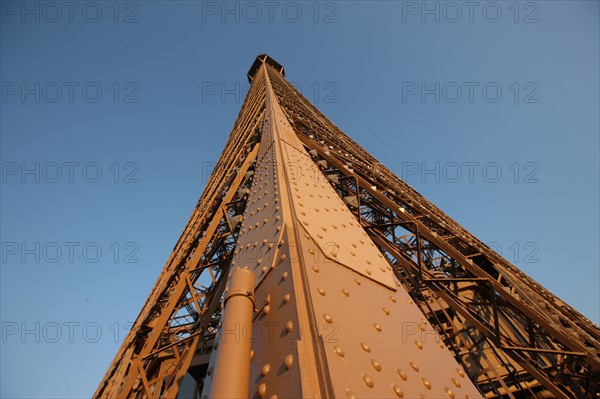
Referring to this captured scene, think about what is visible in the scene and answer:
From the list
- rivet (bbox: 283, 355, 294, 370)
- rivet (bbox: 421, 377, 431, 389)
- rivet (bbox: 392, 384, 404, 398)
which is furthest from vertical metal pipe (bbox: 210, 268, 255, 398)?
rivet (bbox: 421, 377, 431, 389)

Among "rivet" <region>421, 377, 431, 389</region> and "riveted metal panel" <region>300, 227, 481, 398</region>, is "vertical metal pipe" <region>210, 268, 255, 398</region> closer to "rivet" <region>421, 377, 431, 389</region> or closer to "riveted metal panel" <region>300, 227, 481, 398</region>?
"riveted metal panel" <region>300, 227, 481, 398</region>

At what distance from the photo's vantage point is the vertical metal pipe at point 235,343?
950mm

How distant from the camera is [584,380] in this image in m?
3.45

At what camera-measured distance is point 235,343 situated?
1043mm

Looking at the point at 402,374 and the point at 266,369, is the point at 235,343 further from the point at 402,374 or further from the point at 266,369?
the point at 402,374

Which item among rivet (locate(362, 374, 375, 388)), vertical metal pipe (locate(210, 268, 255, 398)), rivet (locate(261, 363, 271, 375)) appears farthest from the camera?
rivet (locate(261, 363, 271, 375))

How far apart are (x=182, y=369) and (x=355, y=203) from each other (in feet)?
11.8

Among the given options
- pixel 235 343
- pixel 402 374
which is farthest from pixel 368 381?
pixel 235 343

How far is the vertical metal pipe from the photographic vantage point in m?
0.95

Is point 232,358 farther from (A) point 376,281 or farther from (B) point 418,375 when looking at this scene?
(A) point 376,281

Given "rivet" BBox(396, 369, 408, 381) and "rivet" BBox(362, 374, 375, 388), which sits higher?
"rivet" BBox(362, 374, 375, 388)

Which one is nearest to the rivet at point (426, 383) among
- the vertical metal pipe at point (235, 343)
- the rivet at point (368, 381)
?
the rivet at point (368, 381)

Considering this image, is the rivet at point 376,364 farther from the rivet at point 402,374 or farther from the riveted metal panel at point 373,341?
the rivet at point 402,374

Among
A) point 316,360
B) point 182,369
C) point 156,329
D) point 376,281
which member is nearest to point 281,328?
point 316,360
